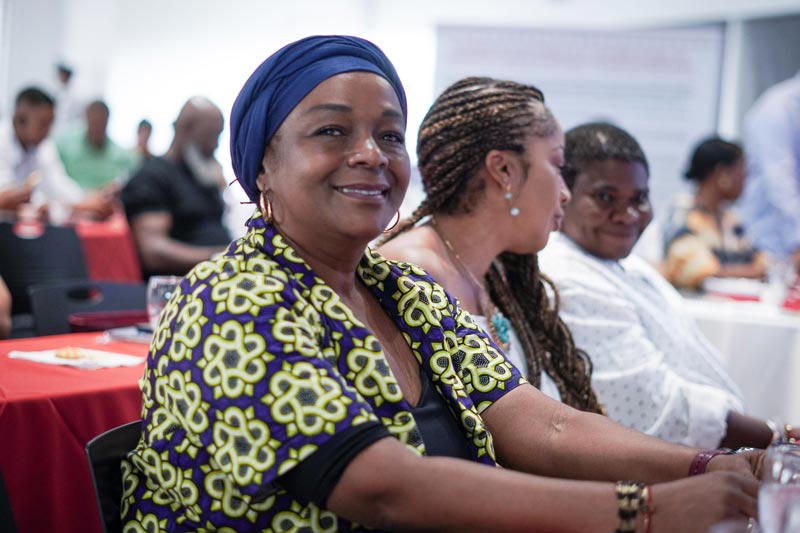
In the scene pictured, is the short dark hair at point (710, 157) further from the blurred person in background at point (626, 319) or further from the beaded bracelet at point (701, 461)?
the beaded bracelet at point (701, 461)

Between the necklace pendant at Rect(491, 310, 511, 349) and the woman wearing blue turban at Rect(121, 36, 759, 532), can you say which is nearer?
the woman wearing blue turban at Rect(121, 36, 759, 532)

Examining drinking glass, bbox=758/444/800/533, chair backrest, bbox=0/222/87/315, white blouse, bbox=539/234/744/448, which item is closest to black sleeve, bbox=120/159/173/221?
chair backrest, bbox=0/222/87/315

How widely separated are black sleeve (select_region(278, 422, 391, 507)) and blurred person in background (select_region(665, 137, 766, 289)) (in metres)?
4.17

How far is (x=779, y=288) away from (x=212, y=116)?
333 centimetres

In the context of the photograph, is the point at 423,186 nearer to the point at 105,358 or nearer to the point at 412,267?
the point at 412,267

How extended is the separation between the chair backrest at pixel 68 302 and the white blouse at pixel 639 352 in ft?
4.26

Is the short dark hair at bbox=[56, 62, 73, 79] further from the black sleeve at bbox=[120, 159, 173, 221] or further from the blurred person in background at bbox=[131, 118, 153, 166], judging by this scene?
the black sleeve at bbox=[120, 159, 173, 221]

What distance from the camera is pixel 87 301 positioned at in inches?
119

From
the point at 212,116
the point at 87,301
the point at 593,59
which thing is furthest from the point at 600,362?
the point at 593,59

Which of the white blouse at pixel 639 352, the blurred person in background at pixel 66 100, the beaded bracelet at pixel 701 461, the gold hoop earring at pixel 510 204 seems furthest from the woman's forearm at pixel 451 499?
the blurred person in background at pixel 66 100

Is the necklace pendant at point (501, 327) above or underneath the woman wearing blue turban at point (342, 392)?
underneath

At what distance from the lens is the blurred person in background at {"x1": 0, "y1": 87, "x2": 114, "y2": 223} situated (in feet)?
21.0

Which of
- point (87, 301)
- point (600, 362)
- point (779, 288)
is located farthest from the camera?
point (779, 288)

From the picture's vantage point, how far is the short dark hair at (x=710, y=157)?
5.74 meters
